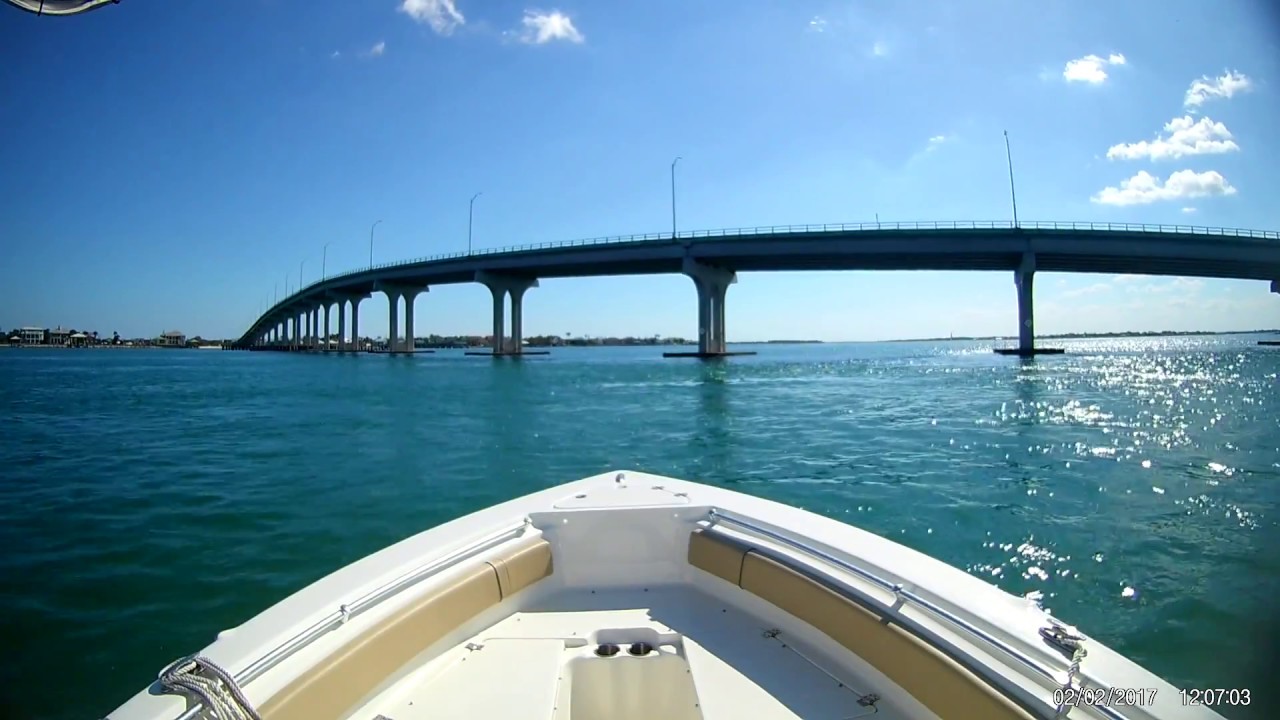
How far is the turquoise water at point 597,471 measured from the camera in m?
4.12

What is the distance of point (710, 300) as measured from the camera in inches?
2196

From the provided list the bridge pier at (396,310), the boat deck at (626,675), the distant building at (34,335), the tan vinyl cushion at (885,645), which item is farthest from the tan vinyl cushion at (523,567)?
the distant building at (34,335)

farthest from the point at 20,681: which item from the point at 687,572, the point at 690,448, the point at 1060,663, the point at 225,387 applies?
the point at 225,387

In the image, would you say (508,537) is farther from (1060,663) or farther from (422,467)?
(422,467)

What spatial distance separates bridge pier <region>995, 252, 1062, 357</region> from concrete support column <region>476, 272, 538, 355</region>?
47510mm

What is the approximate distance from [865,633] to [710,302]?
5446cm

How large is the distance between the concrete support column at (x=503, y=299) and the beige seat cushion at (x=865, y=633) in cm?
6092

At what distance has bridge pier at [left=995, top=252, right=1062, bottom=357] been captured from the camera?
46.9 m

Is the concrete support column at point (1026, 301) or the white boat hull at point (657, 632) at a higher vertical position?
the concrete support column at point (1026, 301)

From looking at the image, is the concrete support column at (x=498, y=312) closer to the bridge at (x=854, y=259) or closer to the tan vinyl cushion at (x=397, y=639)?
the bridge at (x=854, y=259)

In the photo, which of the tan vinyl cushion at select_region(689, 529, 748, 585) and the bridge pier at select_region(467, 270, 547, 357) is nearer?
the tan vinyl cushion at select_region(689, 529, 748, 585)

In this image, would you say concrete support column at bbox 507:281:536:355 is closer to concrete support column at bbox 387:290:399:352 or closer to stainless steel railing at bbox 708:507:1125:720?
concrete support column at bbox 387:290:399:352

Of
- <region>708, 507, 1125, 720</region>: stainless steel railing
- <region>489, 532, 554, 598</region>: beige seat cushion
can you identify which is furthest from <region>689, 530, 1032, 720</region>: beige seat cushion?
<region>489, 532, 554, 598</region>: beige seat cushion

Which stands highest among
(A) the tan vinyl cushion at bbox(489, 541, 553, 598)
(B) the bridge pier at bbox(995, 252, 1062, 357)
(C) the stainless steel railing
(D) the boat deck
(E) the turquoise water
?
(B) the bridge pier at bbox(995, 252, 1062, 357)
